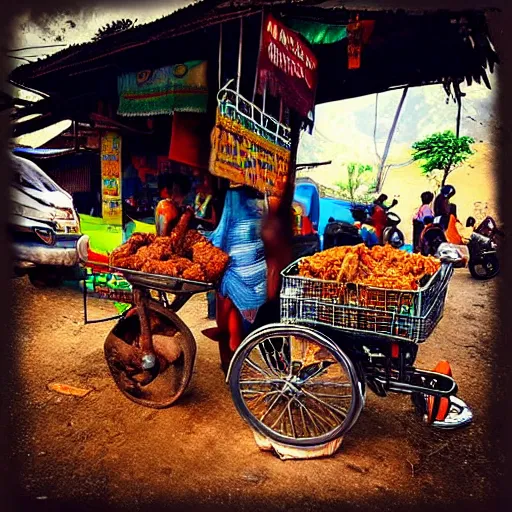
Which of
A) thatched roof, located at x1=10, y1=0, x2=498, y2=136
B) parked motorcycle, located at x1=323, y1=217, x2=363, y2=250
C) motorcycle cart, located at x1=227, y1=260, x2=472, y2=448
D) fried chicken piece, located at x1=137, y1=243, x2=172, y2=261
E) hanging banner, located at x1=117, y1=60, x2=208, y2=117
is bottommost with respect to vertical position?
motorcycle cart, located at x1=227, y1=260, x2=472, y2=448

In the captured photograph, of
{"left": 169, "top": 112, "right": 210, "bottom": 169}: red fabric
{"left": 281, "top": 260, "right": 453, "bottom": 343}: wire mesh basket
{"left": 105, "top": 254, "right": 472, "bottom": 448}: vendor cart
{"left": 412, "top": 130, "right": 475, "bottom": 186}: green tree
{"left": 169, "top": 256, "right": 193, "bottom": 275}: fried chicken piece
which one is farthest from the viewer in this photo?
{"left": 169, "top": 112, "right": 210, "bottom": 169}: red fabric

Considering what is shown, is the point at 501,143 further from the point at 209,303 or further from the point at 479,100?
the point at 209,303

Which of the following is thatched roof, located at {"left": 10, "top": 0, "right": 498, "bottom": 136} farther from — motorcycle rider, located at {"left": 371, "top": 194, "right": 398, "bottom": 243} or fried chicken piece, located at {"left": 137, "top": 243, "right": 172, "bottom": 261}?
fried chicken piece, located at {"left": 137, "top": 243, "right": 172, "bottom": 261}

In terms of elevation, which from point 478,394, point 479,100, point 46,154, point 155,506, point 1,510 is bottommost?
point 1,510

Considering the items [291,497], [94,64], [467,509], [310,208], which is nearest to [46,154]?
[94,64]

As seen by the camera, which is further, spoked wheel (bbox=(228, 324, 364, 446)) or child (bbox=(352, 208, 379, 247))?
child (bbox=(352, 208, 379, 247))

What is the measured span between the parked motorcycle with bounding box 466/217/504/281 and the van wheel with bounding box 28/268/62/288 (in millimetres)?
3725

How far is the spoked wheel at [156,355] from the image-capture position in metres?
3.64

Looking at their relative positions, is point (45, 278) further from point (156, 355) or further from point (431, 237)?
point (431, 237)

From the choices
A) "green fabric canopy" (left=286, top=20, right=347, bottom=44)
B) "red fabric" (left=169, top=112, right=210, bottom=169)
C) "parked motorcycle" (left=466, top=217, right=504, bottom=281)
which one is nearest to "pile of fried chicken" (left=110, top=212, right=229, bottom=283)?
"red fabric" (left=169, top=112, right=210, bottom=169)

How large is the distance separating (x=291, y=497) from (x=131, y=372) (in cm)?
172

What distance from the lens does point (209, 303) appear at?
4.63 m

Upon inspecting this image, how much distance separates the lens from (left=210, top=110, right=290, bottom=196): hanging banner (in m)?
3.28

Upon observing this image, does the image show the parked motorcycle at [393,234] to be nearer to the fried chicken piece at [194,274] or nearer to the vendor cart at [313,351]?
the vendor cart at [313,351]
